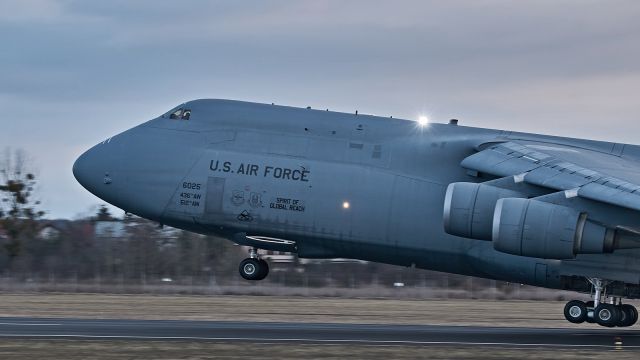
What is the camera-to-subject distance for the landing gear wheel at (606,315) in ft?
81.7

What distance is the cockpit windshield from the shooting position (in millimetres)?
27031

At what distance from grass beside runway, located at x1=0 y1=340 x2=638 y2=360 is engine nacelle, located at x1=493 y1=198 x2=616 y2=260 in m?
2.29

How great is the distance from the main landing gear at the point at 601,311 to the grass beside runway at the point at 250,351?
11.3 feet

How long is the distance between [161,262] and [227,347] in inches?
1465

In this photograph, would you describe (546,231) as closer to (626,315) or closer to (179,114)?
(626,315)

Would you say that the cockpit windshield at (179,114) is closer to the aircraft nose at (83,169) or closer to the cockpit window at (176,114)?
the cockpit window at (176,114)

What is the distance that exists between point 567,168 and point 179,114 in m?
9.23

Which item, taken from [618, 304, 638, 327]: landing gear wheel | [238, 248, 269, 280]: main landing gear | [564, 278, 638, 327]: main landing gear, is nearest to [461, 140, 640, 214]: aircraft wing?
[564, 278, 638, 327]: main landing gear

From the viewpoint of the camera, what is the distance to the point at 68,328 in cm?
2469

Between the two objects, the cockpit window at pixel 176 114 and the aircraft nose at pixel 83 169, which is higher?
the cockpit window at pixel 176 114

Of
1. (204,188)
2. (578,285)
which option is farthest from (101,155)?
(578,285)

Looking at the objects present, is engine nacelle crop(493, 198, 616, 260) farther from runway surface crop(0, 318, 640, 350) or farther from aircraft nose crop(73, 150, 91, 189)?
aircraft nose crop(73, 150, 91, 189)

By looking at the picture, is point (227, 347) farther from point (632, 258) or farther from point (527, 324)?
point (527, 324)

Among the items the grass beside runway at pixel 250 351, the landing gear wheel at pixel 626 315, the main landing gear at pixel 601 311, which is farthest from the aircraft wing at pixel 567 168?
the landing gear wheel at pixel 626 315
